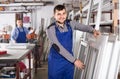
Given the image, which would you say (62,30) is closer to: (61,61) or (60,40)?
(60,40)

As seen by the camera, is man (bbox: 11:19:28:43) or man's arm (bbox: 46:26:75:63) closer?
man's arm (bbox: 46:26:75:63)

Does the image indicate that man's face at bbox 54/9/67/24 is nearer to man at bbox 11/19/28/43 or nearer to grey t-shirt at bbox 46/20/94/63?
grey t-shirt at bbox 46/20/94/63

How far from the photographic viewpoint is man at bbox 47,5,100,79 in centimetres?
301

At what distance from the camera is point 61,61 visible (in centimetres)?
315

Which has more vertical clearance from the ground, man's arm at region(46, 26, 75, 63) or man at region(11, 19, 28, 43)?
man's arm at region(46, 26, 75, 63)

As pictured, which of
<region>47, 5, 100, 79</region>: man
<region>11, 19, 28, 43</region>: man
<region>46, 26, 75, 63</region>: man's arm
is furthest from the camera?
<region>11, 19, 28, 43</region>: man

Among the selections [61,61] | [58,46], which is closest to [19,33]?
[61,61]

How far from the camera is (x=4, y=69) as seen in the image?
4602mm

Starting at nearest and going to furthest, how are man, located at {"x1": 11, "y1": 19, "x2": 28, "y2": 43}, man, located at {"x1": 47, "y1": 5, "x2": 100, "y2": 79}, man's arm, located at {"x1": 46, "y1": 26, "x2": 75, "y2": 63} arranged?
man's arm, located at {"x1": 46, "y1": 26, "x2": 75, "y2": 63}
man, located at {"x1": 47, "y1": 5, "x2": 100, "y2": 79}
man, located at {"x1": 11, "y1": 19, "x2": 28, "y2": 43}

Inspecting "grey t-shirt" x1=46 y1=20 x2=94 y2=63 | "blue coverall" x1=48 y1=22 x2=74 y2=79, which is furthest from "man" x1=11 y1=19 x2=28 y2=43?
"grey t-shirt" x1=46 y1=20 x2=94 y2=63

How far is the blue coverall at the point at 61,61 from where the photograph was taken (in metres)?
3.10

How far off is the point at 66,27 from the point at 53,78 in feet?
2.31

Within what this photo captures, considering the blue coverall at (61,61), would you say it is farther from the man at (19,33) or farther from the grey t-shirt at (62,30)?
the man at (19,33)

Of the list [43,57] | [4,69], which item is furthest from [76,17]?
[4,69]
